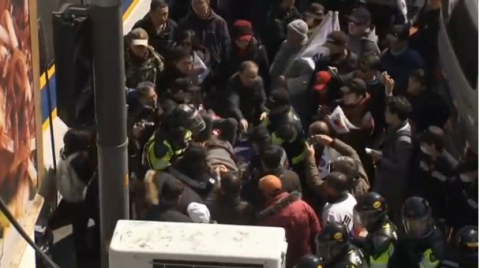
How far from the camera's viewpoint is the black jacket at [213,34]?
1048cm

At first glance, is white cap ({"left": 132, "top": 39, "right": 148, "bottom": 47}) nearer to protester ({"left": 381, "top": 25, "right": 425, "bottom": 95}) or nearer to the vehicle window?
protester ({"left": 381, "top": 25, "right": 425, "bottom": 95})

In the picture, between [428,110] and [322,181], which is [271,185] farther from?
[428,110]

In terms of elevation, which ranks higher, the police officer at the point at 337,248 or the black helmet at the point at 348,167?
the black helmet at the point at 348,167

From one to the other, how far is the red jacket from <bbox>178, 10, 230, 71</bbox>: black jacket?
3.08 meters

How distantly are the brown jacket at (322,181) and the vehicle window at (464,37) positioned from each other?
217cm

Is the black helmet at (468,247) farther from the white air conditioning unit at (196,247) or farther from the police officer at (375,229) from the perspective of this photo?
the white air conditioning unit at (196,247)

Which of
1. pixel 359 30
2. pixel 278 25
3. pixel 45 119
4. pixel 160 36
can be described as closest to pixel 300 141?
pixel 359 30

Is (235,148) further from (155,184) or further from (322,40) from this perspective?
(322,40)

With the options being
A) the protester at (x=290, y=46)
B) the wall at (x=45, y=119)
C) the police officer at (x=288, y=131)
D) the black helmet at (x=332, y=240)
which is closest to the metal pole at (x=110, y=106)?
the wall at (x=45, y=119)

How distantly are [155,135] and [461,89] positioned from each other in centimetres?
333

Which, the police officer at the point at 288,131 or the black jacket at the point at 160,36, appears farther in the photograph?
the black jacket at the point at 160,36

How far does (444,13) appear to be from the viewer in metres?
11.0

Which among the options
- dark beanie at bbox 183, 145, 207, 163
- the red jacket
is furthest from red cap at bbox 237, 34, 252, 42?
the red jacket

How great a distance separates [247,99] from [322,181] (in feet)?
5.28
